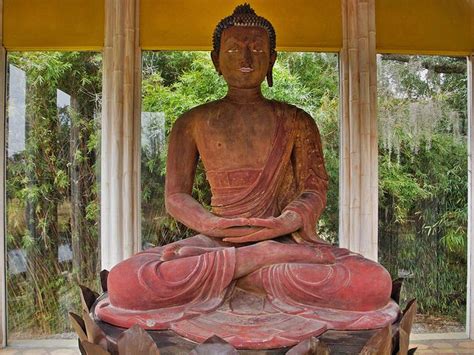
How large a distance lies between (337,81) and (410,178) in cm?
98

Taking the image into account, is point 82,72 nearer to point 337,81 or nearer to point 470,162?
point 337,81

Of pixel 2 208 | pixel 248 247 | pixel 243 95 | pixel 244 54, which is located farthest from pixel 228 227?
pixel 2 208

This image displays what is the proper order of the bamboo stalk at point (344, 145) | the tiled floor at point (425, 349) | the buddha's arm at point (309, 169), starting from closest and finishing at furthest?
the buddha's arm at point (309, 169) < the tiled floor at point (425, 349) < the bamboo stalk at point (344, 145)

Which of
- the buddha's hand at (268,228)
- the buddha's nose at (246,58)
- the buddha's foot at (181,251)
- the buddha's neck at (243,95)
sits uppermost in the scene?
the buddha's nose at (246,58)

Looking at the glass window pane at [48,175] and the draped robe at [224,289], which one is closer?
the draped robe at [224,289]

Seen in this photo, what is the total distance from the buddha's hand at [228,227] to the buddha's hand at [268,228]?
0.05ft

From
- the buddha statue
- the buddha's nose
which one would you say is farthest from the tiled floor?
the buddha's nose

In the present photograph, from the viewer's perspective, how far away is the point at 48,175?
399 centimetres

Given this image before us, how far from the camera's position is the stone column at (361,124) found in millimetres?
3803

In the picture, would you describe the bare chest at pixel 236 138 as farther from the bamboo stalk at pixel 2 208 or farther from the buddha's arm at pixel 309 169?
the bamboo stalk at pixel 2 208

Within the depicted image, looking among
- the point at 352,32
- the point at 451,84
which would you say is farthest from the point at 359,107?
the point at 451,84

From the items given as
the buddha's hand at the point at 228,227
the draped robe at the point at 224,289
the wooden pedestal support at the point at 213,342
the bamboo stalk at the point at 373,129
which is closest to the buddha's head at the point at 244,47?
the buddha's hand at the point at 228,227

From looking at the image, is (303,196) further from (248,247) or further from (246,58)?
(246,58)

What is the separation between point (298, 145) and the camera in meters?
2.82
